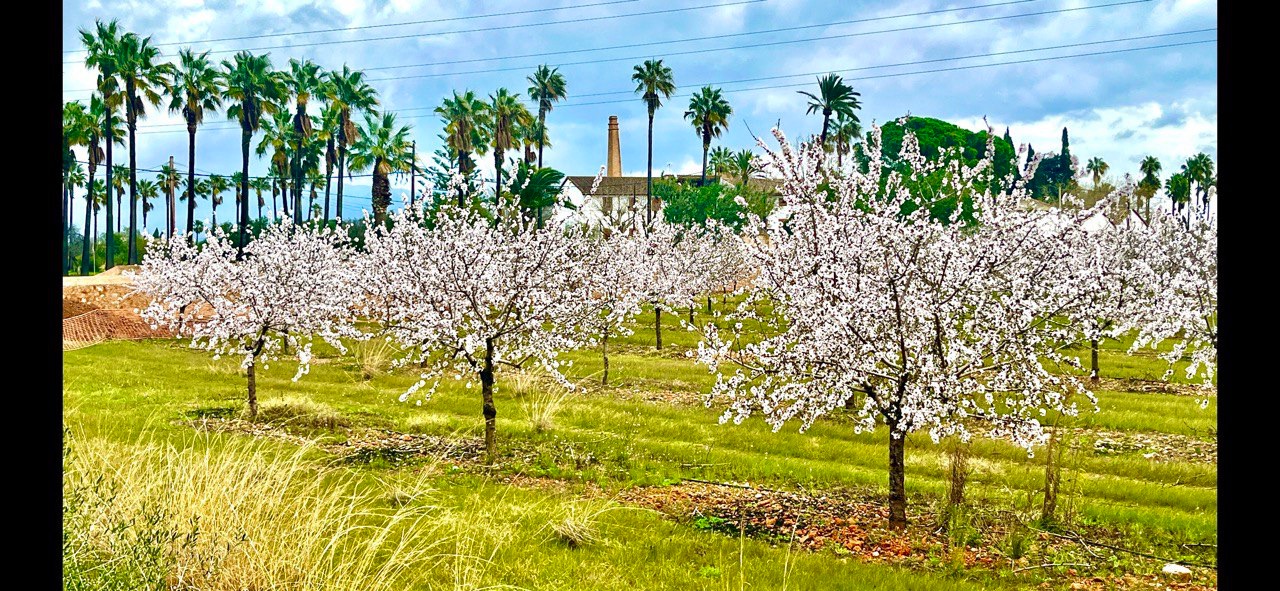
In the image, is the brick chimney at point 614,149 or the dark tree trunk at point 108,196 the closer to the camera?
the dark tree trunk at point 108,196

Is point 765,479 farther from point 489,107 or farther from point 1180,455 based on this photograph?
point 489,107

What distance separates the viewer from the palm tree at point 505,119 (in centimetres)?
5784

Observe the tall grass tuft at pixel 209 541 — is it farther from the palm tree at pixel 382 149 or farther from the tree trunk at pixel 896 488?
the palm tree at pixel 382 149

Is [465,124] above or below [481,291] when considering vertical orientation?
above

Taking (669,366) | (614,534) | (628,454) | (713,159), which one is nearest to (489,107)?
(713,159)

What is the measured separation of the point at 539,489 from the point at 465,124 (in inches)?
2006

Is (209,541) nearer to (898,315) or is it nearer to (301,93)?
(898,315)

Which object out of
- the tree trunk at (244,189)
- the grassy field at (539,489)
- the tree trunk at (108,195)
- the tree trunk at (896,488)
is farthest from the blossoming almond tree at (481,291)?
the tree trunk at (108,195)

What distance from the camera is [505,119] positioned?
5822 cm

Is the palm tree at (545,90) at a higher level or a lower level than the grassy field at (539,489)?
higher

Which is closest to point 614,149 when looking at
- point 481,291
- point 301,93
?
point 301,93

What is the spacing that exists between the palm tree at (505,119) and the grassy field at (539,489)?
41.0 meters
